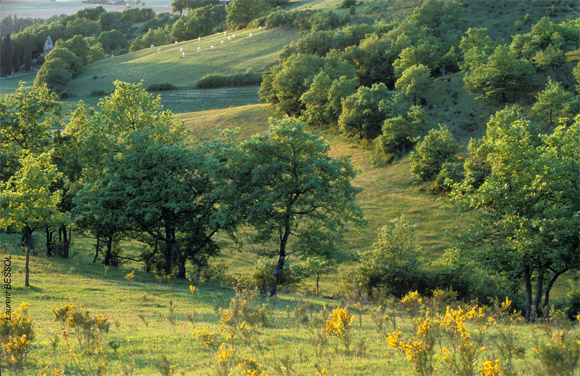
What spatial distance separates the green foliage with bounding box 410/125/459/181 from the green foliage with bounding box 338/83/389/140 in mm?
12980

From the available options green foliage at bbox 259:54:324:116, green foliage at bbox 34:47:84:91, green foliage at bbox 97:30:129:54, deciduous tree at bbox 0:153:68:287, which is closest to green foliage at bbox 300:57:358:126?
green foliage at bbox 259:54:324:116

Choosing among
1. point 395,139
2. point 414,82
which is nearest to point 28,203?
point 395,139

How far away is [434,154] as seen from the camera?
56.2m

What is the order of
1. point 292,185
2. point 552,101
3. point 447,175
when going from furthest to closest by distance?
point 552,101 → point 447,175 → point 292,185

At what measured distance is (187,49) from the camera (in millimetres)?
135125

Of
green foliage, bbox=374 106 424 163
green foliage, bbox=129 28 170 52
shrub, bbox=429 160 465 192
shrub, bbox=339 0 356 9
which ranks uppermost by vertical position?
shrub, bbox=339 0 356 9

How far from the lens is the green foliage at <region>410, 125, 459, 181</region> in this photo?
184 feet

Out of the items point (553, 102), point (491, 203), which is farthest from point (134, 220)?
point (553, 102)

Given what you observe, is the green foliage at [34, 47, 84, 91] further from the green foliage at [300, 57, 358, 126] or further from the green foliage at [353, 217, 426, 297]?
the green foliage at [353, 217, 426, 297]

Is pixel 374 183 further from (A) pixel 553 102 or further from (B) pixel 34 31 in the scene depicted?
(B) pixel 34 31

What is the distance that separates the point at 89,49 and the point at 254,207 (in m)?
129

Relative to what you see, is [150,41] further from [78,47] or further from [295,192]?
[295,192]

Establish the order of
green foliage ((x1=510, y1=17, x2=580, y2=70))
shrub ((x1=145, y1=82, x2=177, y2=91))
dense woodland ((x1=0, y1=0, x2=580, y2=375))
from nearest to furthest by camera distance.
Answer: dense woodland ((x1=0, y1=0, x2=580, y2=375)) < green foliage ((x1=510, y1=17, x2=580, y2=70)) < shrub ((x1=145, y1=82, x2=177, y2=91))

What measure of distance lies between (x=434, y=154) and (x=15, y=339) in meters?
50.7
